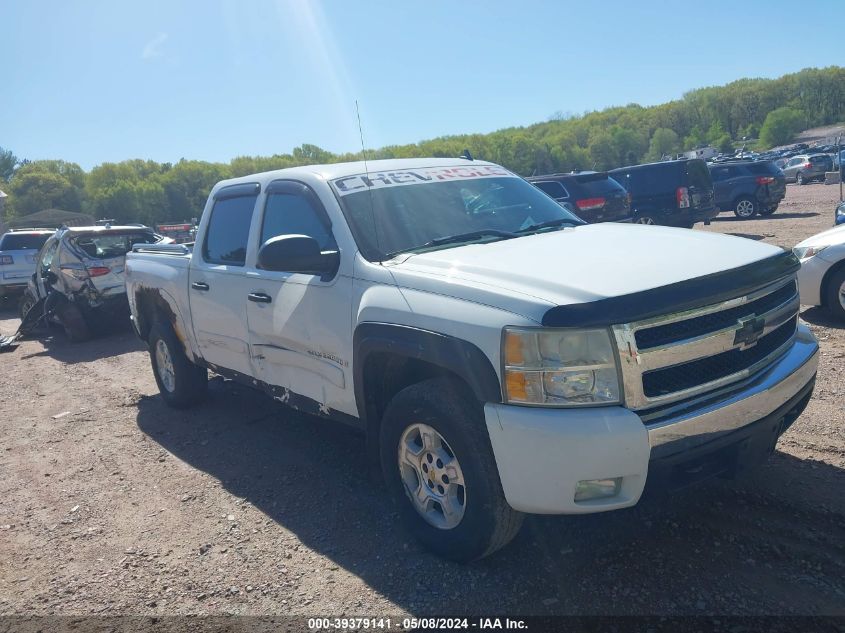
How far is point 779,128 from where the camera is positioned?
105 meters

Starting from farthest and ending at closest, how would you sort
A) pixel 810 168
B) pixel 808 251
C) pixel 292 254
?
1. pixel 810 168
2. pixel 808 251
3. pixel 292 254

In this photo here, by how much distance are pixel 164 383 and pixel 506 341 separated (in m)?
4.65

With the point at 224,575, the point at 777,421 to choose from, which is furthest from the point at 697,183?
the point at 224,575

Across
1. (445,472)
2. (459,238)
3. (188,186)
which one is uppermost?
(188,186)

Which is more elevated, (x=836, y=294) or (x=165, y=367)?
(x=165, y=367)

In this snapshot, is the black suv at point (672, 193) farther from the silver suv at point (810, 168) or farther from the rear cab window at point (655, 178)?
the silver suv at point (810, 168)

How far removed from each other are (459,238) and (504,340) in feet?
4.08

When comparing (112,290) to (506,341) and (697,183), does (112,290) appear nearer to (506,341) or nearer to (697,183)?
(506,341)

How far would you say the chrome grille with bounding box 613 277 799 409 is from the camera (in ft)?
8.78

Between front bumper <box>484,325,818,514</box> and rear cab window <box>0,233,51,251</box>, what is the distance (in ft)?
55.4

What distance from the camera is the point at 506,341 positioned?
273 cm

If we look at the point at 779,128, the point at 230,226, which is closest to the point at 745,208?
the point at 230,226

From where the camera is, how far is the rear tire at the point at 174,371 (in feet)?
19.6

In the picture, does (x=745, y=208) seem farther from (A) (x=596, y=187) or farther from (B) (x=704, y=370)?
(B) (x=704, y=370)
